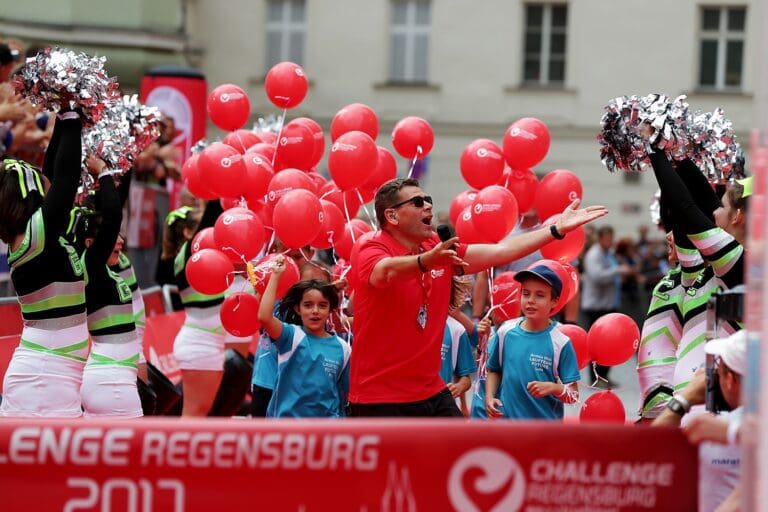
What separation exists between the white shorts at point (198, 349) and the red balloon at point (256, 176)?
1.48 m

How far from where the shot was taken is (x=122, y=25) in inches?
1084

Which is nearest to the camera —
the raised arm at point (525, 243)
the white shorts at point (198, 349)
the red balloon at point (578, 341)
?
the raised arm at point (525, 243)

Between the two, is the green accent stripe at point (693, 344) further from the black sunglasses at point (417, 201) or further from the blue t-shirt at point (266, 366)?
the blue t-shirt at point (266, 366)

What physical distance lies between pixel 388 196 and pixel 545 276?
4.46 ft

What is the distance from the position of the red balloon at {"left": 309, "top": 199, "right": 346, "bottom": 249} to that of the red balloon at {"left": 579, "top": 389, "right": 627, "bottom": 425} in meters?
1.77

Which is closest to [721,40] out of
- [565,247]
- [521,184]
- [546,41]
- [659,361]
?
[546,41]

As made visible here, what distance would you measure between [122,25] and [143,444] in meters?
24.3

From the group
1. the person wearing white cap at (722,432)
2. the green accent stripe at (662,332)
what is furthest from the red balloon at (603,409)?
the person wearing white cap at (722,432)

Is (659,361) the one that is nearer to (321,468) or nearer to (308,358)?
(308,358)

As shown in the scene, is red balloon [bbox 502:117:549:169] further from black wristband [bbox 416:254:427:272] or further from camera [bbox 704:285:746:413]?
camera [bbox 704:285:746:413]

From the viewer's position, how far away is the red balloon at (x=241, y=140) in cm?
852

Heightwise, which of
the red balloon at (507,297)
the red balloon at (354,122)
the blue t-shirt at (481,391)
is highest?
the red balloon at (354,122)

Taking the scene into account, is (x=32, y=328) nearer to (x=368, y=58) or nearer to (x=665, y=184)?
(x=665, y=184)

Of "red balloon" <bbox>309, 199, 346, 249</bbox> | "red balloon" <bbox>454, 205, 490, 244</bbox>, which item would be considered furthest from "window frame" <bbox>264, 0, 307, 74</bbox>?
"red balloon" <bbox>454, 205, 490, 244</bbox>
